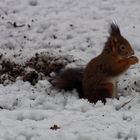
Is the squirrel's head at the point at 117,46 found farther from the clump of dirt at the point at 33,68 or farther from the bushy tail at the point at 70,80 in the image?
the clump of dirt at the point at 33,68

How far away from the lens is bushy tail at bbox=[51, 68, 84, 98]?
16.5 ft

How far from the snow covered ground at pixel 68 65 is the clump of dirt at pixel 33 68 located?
0.37ft

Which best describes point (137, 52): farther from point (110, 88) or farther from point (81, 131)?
point (81, 131)

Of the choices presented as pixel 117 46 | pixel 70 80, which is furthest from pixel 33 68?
pixel 117 46

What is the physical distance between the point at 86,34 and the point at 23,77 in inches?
56.6

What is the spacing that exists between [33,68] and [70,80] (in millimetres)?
788

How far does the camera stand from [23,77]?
17.9 ft

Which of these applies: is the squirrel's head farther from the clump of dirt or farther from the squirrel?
the clump of dirt

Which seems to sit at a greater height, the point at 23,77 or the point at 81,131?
the point at 81,131

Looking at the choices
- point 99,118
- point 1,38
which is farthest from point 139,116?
point 1,38

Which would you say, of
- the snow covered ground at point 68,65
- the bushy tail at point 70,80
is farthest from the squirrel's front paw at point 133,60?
the bushy tail at point 70,80

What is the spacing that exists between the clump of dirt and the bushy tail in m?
0.41

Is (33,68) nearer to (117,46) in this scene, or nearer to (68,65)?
(68,65)

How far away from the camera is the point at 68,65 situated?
5633mm
